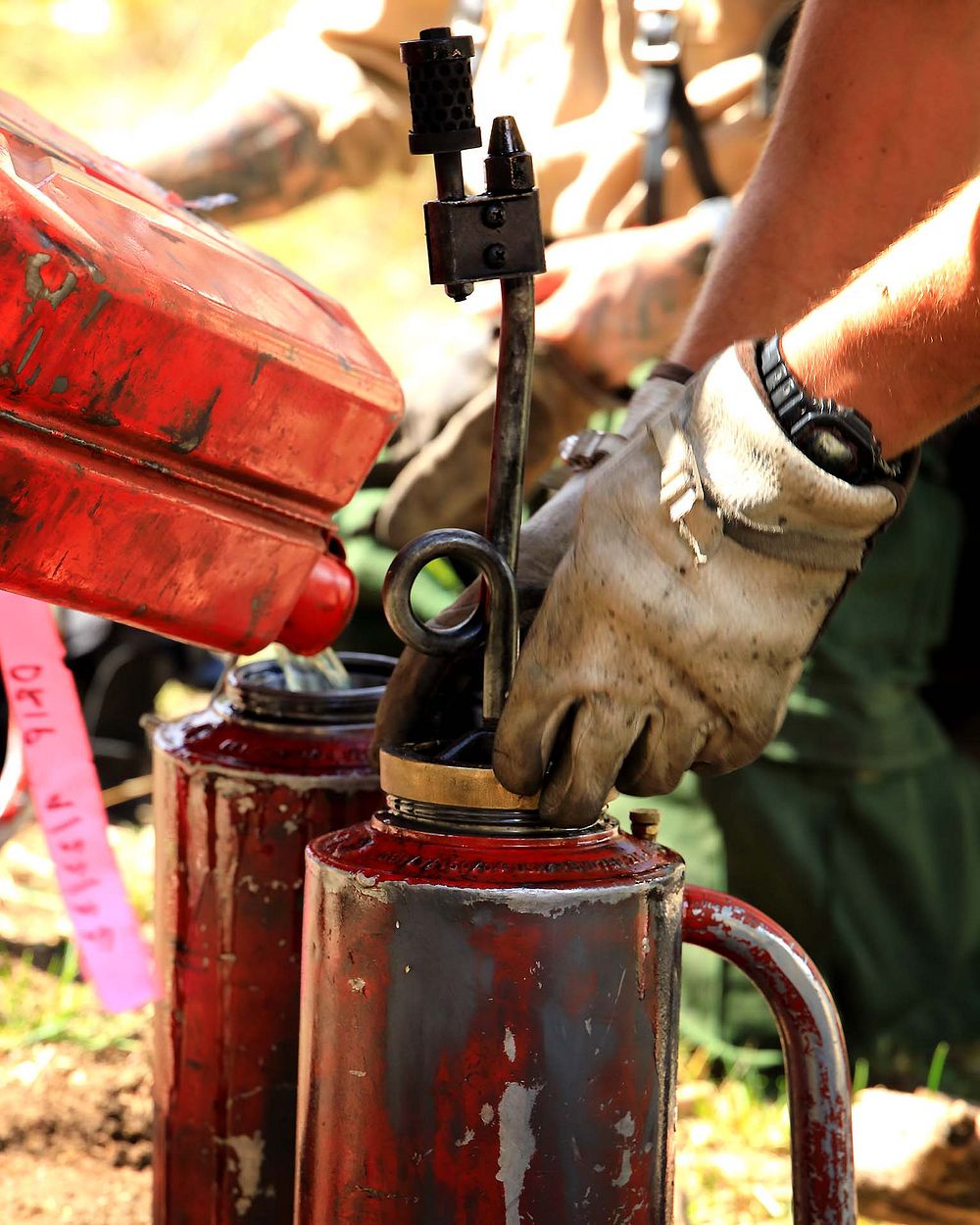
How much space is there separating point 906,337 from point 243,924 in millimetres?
742

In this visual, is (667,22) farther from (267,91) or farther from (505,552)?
(505,552)

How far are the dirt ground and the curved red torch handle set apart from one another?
3.34 ft

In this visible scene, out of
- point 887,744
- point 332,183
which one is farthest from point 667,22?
point 887,744

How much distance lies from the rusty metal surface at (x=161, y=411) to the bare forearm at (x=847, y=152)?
1.38ft

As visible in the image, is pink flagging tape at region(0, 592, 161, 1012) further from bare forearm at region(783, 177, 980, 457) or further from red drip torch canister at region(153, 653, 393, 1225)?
bare forearm at region(783, 177, 980, 457)

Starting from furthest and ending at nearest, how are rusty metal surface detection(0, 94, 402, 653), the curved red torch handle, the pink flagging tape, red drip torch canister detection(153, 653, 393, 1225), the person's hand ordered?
1. the person's hand
2. the pink flagging tape
3. red drip torch canister detection(153, 653, 393, 1225)
4. the curved red torch handle
5. rusty metal surface detection(0, 94, 402, 653)

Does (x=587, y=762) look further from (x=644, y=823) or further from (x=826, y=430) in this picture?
(x=826, y=430)

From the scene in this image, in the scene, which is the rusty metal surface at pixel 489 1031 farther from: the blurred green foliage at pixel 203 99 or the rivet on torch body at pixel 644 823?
the blurred green foliage at pixel 203 99

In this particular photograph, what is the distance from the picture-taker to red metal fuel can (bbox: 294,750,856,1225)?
1002mm

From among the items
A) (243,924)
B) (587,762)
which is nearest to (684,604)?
(587,762)

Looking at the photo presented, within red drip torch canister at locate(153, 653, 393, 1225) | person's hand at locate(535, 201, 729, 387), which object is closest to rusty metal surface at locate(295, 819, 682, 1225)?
red drip torch canister at locate(153, 653, 393, 1225)

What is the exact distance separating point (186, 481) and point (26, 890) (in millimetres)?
2217

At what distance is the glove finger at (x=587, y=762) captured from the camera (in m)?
→ 1.04

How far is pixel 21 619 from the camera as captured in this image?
1.45 metres
